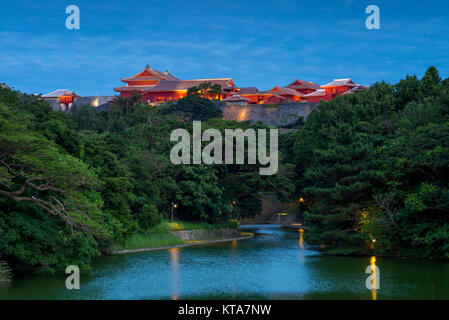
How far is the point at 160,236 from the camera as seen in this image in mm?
25578

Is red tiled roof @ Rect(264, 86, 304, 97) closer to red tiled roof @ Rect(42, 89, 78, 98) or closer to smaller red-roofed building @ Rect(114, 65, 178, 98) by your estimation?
smaller red-roofed building @ Rect(114, 65, 178, 98)

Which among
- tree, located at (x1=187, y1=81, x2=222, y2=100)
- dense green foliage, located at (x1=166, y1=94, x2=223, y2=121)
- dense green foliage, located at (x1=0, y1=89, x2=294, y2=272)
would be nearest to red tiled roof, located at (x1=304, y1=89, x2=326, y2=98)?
tree, located at (x1=187, y1=81, x2=222, y2=100)

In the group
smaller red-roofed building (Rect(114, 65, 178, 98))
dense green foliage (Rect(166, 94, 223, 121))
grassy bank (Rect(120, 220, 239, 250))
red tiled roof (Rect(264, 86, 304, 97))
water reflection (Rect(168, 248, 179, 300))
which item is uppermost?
smaller red-roofed building (Rect(114, 65, 178, 98))

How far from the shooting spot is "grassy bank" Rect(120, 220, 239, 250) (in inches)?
939

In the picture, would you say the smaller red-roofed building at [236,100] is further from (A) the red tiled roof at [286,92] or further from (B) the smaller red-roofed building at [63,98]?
(B) the smaller red-roofed building at [63,98]

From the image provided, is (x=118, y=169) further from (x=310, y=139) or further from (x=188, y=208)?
(x=310, y=139)

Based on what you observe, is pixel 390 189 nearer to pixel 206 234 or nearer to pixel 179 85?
pixel 206 234

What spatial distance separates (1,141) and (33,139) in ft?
2.56

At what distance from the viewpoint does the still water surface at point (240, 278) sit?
14.6m

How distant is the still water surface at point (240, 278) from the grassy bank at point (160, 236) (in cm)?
103

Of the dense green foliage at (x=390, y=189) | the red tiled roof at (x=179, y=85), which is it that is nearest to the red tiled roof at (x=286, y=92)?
the red tiled roof at (x=179, y=85)

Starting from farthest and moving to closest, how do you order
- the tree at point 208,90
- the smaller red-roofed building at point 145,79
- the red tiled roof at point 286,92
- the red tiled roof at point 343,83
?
the smaller red-roofed building at point 145,79
the red tiled roof at point 286,92
the red tiled roof at point 343,83
the tree at point 208,90

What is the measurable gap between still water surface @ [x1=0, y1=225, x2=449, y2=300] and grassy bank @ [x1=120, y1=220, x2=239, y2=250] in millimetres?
1033

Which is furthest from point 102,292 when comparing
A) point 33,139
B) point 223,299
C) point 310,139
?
point 310,139
